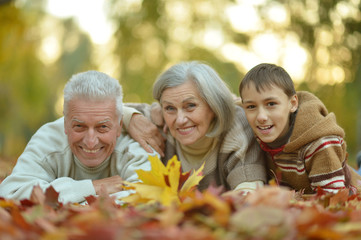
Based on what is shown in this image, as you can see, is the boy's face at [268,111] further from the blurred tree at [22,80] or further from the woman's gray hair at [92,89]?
the blurred tree at [22,80]

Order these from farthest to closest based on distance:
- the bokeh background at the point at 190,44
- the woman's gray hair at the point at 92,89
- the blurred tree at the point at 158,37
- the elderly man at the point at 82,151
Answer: the blurred tree at the point at 158,37
the bokeh background at the point at 190,44
the woman's gray hair at the point at 92,89
the elderly man at the point at 82,151

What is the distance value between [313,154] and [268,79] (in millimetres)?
611

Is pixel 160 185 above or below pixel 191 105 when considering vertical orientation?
below

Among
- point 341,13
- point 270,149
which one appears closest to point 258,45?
point 341,13

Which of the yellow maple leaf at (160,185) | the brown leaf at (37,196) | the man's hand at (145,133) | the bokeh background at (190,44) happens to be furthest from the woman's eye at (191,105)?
the bokeh background at (190,44)

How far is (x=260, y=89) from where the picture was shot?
291 centimetres

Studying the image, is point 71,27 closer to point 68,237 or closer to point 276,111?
point 276,111

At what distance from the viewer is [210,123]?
322 cm

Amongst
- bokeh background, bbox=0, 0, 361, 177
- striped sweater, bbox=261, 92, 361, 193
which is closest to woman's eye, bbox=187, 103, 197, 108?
striped sweater, bbox=261, 92, 361, 193

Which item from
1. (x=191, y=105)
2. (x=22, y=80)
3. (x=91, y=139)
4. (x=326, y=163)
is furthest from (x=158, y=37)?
(x=326, y=163)

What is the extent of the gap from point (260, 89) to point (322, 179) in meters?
0.74

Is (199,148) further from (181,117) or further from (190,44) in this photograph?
(190,44)

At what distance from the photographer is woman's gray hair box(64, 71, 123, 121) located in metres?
2.76

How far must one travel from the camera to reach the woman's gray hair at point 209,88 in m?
3.09
